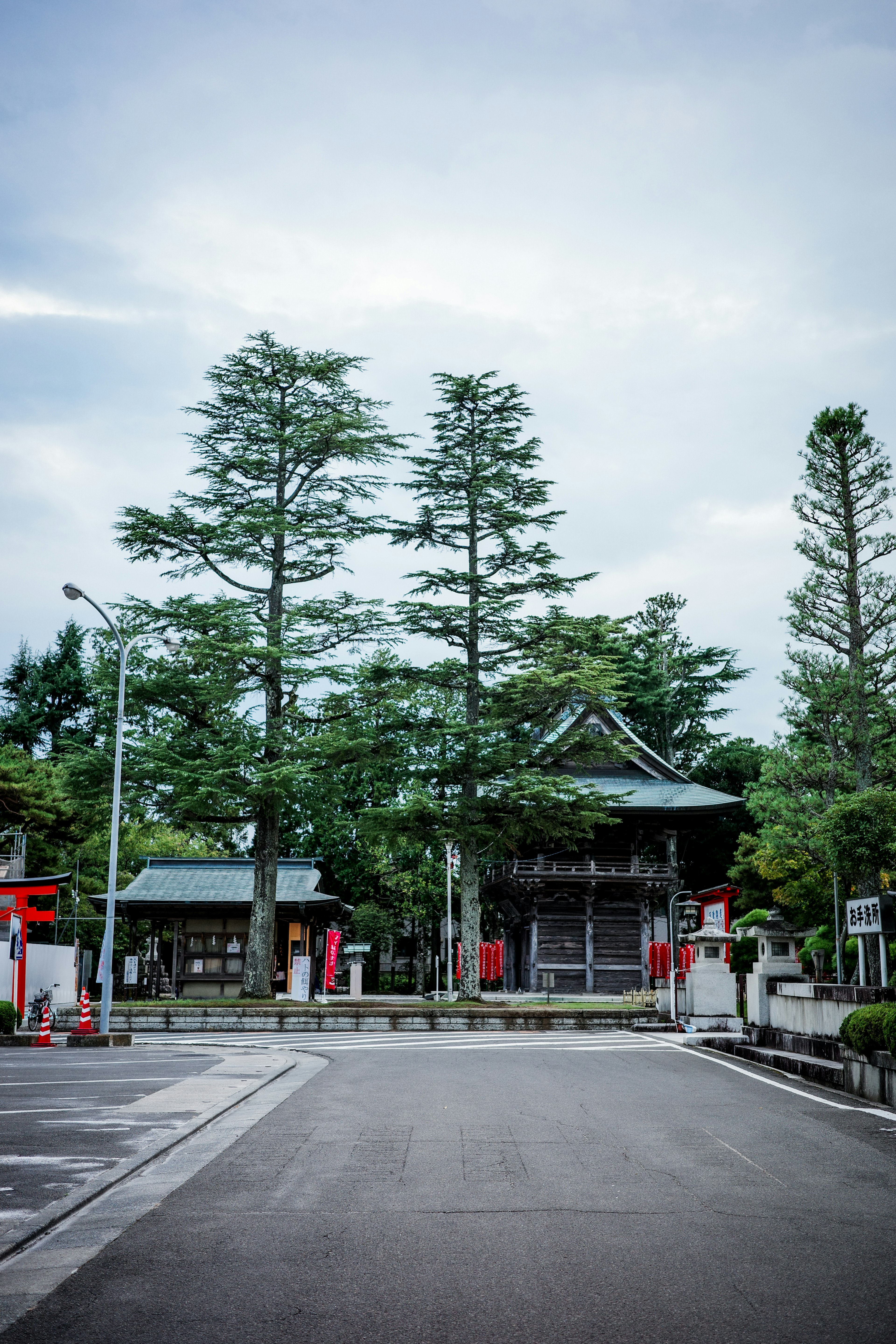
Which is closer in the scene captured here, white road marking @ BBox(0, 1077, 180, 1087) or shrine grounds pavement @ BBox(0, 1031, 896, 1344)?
shrine grounds pavement @ BBox(0, 1031, 896, 1344)

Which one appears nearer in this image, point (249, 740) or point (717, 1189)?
point (717, 1189)

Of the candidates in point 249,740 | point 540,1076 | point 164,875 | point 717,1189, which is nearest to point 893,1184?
point 717,1189

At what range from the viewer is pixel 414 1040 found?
22.7 m

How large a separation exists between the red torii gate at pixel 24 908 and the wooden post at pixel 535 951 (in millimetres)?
18720

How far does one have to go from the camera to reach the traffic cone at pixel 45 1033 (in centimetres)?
2194

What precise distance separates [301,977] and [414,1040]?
895 centimetres

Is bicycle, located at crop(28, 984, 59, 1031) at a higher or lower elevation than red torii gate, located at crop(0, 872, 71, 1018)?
lower

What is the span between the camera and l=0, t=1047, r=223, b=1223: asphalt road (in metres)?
7.49

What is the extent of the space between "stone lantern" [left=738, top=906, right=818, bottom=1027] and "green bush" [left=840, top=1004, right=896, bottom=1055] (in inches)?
336

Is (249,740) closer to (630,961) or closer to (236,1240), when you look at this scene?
(630,961)

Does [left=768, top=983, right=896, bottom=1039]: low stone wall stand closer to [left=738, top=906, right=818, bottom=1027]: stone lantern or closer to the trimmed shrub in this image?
[left=738, top=906, right=818, bottom=1027]: stone lantern

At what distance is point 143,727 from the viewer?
30.4 metres

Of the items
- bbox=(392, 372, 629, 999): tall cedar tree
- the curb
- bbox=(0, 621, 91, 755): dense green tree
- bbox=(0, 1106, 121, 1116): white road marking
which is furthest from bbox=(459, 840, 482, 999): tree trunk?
bbox=(0, 621, 91, 755): dense green tree

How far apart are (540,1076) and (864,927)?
566cm
